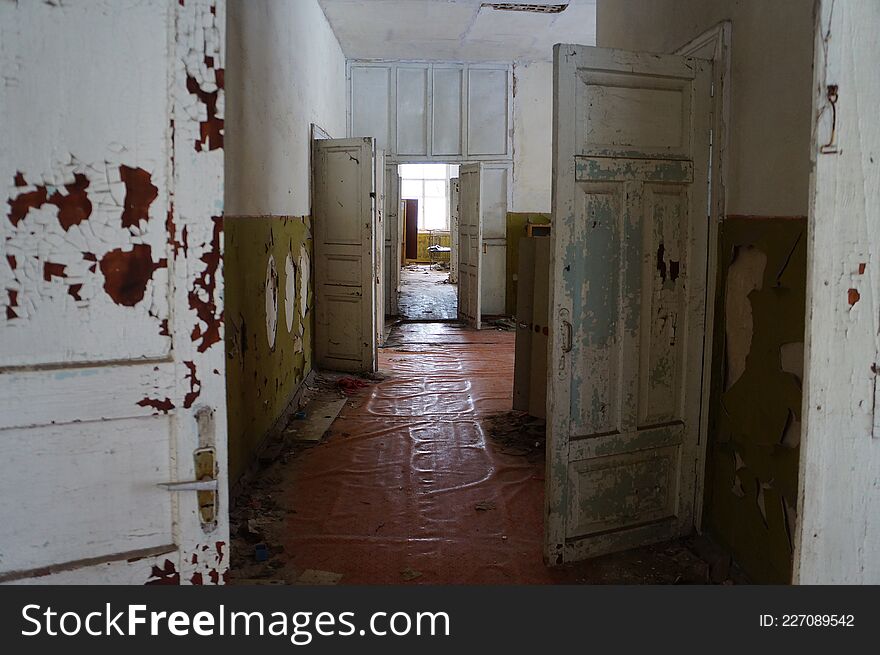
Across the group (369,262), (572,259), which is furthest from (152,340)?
(369,262)

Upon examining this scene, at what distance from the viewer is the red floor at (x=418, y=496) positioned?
10.3 ft

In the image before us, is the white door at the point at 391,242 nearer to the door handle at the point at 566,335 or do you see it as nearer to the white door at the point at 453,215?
the white door at the point at 453,215

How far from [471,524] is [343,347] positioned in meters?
3.53

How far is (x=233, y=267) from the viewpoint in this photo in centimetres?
368

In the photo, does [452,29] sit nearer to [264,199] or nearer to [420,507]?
[264,199]

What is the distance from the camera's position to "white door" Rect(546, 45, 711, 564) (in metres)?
2.80

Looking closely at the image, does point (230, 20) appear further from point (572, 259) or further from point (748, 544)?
point (748, 544)

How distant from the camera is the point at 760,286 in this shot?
2705mm

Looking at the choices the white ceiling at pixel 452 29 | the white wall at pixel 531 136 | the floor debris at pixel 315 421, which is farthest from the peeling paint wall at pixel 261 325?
the white wall at pixel 531 136

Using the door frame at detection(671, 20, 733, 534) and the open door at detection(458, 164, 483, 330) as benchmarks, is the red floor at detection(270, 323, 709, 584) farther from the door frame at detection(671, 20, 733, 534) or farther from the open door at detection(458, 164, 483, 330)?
the open door at detection(458, 164, 483, 330)

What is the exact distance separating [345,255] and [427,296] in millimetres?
5800

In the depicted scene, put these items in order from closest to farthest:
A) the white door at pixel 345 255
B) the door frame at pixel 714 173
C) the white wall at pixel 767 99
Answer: the white wall at pixel 767 99 → the door frame at pixel 714 173 → the white door at pixel 345 255

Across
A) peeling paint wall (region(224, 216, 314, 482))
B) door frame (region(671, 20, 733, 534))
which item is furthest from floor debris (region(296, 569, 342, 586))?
door frame (region(671, 20, 733, 534))

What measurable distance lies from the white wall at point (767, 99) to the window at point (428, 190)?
1587 centimetres
